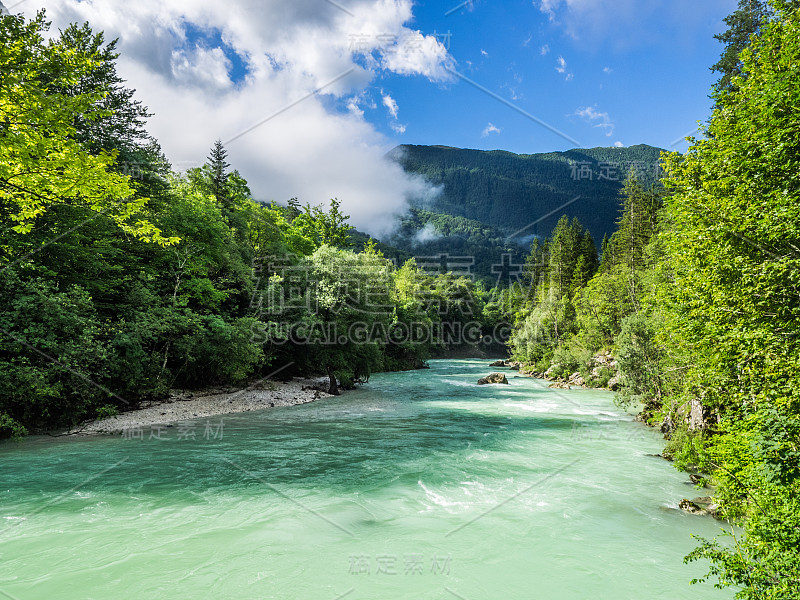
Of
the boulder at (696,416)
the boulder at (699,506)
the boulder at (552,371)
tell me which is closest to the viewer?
the boulder at (699,506)

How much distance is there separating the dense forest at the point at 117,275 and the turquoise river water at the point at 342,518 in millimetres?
3086

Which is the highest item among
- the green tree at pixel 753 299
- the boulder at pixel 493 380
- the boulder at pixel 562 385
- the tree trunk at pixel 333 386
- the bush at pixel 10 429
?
the green tree at pixel 753 299

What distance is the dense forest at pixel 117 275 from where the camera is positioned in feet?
20.6

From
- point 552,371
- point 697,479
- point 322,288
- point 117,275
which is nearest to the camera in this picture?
point 697,479

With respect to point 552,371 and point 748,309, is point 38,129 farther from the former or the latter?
point 552,371

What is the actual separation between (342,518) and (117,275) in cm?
1831

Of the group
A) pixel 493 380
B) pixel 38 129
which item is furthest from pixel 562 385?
pixel 38 129

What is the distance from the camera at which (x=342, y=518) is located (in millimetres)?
8789

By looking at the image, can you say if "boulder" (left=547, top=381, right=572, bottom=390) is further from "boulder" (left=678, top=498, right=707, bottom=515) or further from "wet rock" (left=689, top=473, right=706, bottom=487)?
"boulder" (left=678, top=498, right=707, bottom=515)

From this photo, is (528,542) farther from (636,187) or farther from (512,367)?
(512,367)

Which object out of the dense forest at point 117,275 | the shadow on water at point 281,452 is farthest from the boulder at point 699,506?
the dense forest at point 117,275

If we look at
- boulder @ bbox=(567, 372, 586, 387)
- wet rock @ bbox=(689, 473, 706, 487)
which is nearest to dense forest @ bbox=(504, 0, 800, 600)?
wet rock @ bbox=(689, 473, 706, 487)

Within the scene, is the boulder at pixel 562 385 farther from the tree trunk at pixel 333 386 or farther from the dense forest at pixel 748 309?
the dense forest at pixel 748 309

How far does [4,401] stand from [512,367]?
2271 inches
